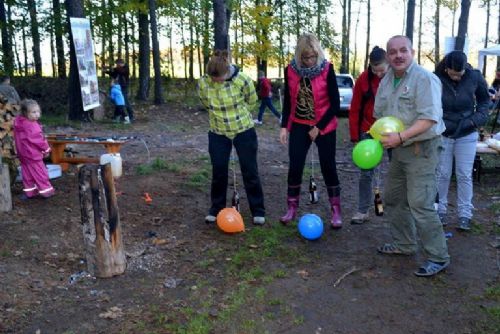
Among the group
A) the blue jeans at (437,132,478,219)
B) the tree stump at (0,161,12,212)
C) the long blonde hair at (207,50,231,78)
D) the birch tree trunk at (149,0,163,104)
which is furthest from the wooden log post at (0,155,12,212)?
the birch tree trunk at (149,0,163,104)

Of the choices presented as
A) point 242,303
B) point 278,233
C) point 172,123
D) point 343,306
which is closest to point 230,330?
point 242,303

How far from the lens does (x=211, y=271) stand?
435 centimetres

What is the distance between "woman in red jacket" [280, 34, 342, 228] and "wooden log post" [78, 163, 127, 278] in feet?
6.20

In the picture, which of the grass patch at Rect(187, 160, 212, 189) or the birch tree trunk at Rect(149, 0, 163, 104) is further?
the birch tree trunk at Rect(149, 0, 163, 104)

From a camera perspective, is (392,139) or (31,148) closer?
(392,139)

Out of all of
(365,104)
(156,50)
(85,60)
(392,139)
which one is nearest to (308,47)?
(365,104)

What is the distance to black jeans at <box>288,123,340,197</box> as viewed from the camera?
5.04 meters

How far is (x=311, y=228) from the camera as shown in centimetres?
491

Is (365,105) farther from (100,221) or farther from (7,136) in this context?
(7,136)

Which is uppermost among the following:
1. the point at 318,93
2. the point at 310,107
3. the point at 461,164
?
the point at 318,93

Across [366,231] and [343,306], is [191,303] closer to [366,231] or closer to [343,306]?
[343,306]

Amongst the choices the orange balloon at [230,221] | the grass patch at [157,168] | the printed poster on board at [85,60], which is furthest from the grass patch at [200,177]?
the printed poster on board at [85,60]

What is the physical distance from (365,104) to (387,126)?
1357 millimetres

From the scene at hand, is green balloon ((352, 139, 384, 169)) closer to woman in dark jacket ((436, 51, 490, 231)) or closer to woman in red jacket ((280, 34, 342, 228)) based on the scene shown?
woman in red jacket ((280, 34, 342, 228))
